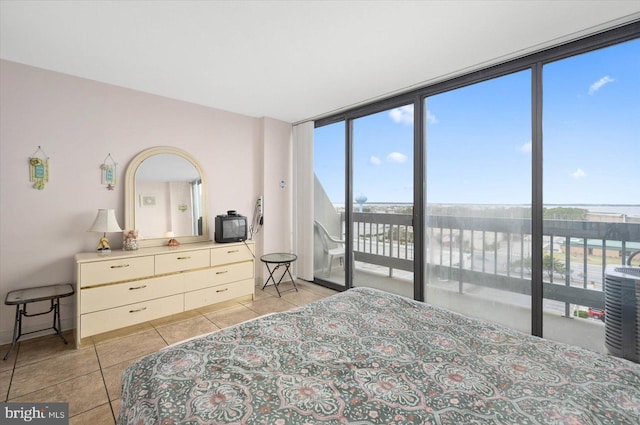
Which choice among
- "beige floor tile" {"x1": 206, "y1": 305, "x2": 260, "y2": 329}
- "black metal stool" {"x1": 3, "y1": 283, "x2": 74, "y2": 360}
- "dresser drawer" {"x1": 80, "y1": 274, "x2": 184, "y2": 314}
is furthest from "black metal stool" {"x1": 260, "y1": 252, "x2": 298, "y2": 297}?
"black metal stool" {"x1": 3, "y1": 283, "x2": 74, "y2": 360}

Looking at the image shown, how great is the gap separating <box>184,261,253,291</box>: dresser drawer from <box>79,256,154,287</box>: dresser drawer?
423 mm

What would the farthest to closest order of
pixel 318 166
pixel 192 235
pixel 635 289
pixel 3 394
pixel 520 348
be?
1. pixel 318 166
2. pixel 192 235
3. pixel 635 289
4. pixel 3 394
5. pixel 520 348

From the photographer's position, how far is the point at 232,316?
323 cm

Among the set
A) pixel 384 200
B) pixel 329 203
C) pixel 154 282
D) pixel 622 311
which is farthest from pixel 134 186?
pixel 622 311

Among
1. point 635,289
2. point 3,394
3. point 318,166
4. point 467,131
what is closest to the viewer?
point 3,394

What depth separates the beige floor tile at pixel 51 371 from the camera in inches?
77.9

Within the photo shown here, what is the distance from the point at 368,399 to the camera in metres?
1.00

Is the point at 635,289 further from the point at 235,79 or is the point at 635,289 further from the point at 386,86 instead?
the point at 235,79

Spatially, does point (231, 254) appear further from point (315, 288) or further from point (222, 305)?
point (315, 288)

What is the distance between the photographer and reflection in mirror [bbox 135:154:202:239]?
3.25 meters

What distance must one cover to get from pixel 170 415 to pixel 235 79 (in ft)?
9.38

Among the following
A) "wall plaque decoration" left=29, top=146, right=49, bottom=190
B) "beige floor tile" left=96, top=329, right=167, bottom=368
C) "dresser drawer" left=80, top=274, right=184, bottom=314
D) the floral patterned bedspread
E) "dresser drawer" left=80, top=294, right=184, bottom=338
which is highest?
"wall plaque decoration" left=29, top=146, right=49, bottom=190


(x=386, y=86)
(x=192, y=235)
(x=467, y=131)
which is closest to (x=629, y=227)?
(x=467, y=131)

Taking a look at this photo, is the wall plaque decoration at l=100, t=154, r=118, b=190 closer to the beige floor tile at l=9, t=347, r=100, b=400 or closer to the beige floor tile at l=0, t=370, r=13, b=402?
the beige floor tile at l=9, t=347, r=100, b=400
